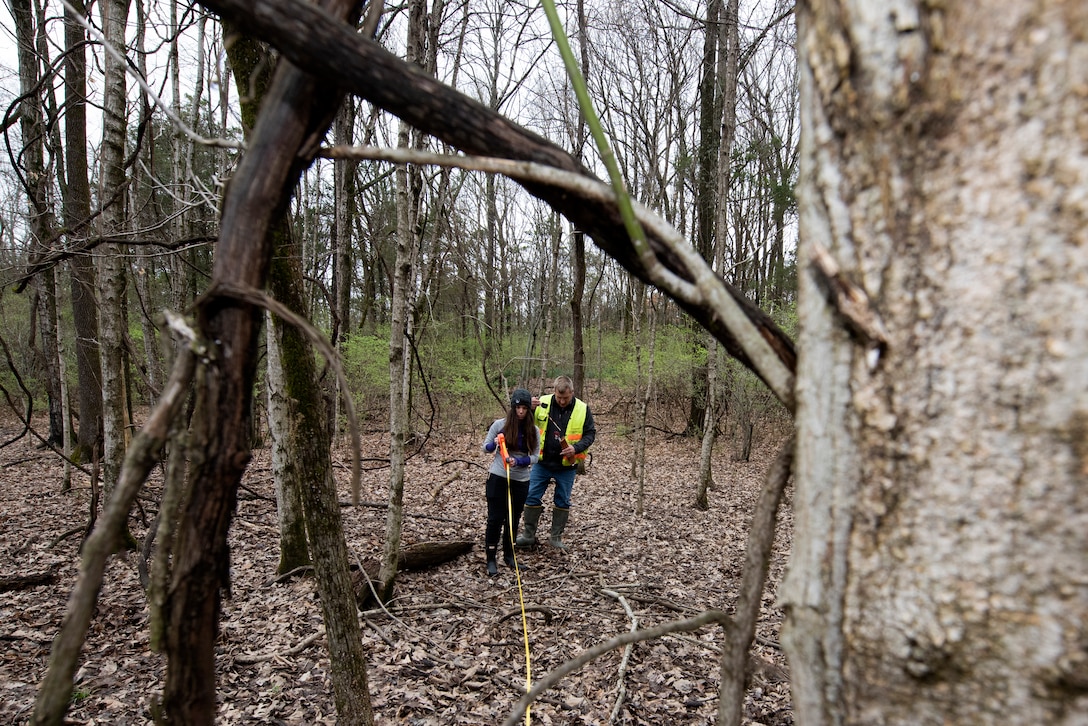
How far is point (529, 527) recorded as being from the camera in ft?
19.5

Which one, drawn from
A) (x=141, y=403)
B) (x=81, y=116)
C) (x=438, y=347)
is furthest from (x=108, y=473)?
(x=141, y=403)

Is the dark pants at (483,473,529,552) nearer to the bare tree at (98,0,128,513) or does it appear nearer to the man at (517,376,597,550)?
the man at (517,376,597,550)

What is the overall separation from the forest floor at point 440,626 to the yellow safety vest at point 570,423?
→ 106 cm

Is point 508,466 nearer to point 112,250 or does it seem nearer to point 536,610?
point 536,610

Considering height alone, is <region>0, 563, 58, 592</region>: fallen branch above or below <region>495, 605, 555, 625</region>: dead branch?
above

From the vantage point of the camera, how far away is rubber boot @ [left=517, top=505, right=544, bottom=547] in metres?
5.91

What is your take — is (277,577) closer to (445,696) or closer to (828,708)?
(445,696)

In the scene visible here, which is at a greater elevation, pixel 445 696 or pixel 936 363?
pixel 936 363

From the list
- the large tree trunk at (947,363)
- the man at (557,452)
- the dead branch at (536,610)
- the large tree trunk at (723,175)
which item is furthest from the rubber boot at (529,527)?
the large tree trunk at (947,363)

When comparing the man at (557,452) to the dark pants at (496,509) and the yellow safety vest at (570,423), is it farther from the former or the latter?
the dark pants at (496,509)

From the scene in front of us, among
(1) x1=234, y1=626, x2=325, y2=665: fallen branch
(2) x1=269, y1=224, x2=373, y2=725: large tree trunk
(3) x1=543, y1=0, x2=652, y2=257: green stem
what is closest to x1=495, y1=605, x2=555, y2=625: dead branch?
(1) x1=234, y1=626, x2=325, y2=665: fallen branch

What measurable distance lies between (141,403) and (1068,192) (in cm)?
1683

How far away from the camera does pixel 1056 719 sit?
56cm

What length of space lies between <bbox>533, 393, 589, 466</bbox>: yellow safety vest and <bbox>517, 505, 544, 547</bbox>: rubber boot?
0.62 metres
